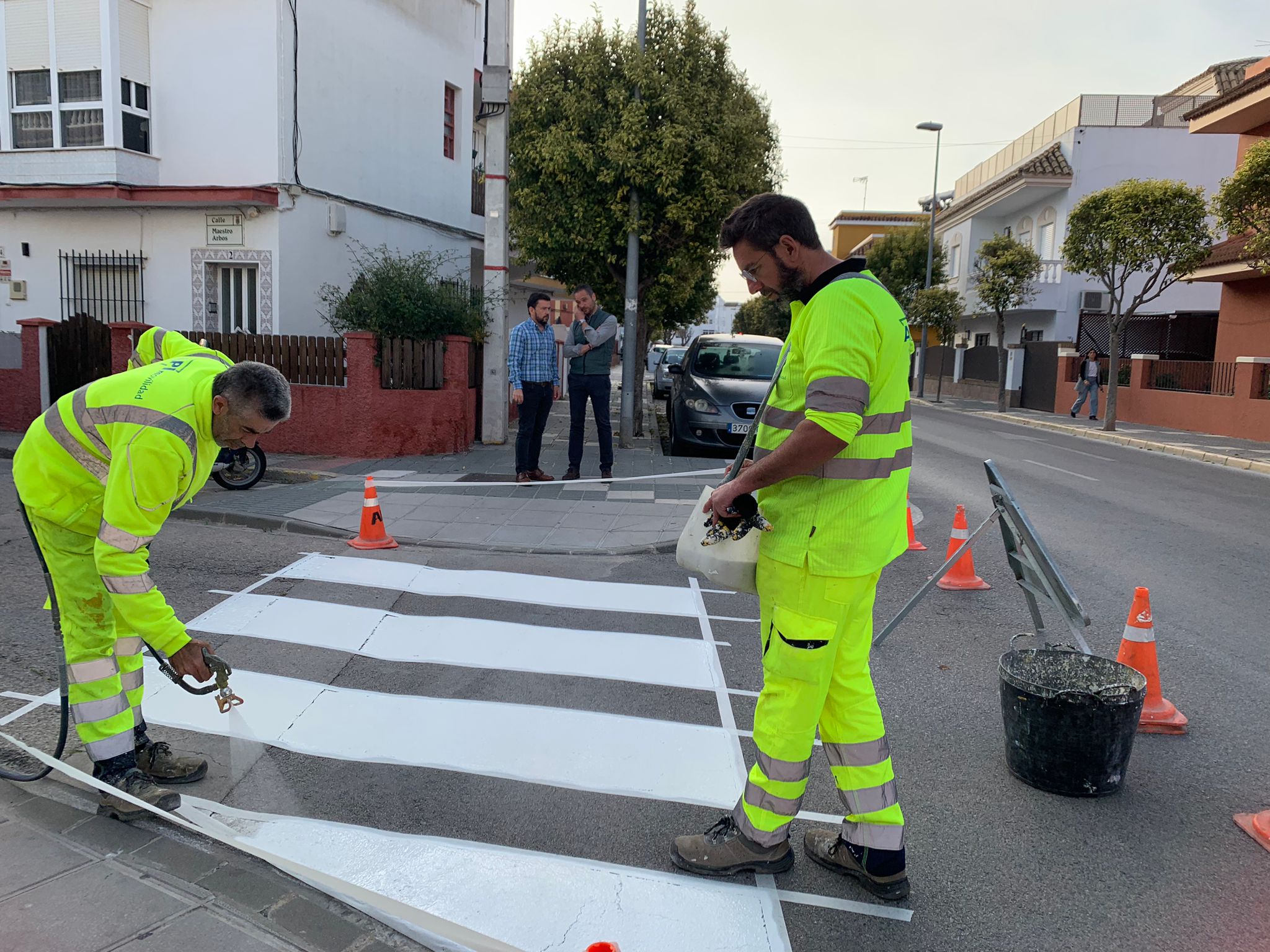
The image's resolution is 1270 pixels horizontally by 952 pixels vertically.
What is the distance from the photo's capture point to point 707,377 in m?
13.7

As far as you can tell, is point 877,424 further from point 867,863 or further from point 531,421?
point 531,421

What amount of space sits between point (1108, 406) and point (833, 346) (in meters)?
22.3

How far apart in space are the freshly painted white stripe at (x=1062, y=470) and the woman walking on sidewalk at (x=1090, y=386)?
11917mm

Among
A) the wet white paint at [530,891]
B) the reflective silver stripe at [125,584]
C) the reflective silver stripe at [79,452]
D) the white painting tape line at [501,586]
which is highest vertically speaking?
the reflective silver stripe at [79,452]

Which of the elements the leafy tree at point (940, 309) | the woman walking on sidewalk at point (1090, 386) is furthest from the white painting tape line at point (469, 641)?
the leafy tree at point (940, 309)

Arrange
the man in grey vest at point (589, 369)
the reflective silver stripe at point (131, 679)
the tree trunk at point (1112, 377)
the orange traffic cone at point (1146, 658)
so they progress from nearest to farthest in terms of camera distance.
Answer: the reflective silver stripe at point (131, 679) → the orange traffic cone at point (1146, 658) → the man in grey vest at point (589, 369) → the tree trunk at point (1112, 377)

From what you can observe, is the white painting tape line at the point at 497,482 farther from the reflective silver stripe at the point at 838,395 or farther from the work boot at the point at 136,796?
the reflective silver stripe at the point at 838,395

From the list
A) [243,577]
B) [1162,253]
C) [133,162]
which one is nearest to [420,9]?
[133,162]

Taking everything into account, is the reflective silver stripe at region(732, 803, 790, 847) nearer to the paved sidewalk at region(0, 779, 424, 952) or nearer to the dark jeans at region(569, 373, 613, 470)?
the paved sidewalk at region(0, 779, 424, 952)

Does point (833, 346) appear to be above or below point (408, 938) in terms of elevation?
above

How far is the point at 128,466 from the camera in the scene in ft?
9.59

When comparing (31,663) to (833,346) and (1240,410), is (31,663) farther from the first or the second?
(1240,410)

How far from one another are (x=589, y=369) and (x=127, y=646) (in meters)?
7.69

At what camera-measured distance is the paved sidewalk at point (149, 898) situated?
267cm
